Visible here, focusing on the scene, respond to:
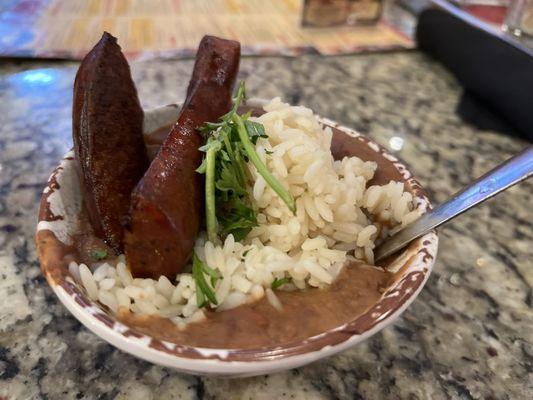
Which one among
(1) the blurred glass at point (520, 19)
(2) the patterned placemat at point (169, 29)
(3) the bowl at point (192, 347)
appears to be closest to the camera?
(3) the bowl at point (192, 347)

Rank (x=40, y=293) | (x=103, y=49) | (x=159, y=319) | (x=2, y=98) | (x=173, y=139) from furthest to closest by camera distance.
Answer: (x=2, y=98) < (x=40, y=293) < (x=103, y=49) < (x=173, y=139) < (x=159, y=319)

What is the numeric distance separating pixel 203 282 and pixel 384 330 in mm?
627

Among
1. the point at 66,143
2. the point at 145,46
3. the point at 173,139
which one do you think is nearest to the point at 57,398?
the point at 173,139

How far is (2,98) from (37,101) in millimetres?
→ 165

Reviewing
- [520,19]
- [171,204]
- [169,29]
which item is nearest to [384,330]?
[171,204]

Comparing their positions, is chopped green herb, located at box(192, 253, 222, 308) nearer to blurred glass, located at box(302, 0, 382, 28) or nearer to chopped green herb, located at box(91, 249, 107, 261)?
chopped green herb, located at box(91, 249, 107, 261)

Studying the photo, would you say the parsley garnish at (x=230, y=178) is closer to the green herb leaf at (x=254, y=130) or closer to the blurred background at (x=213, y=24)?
the green herb leaf at (x=254, y=130)

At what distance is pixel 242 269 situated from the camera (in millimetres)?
1074

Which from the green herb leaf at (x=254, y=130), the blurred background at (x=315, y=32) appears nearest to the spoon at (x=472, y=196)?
the green herb leaf at (x=254, y=130)

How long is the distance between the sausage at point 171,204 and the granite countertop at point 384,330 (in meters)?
0.34

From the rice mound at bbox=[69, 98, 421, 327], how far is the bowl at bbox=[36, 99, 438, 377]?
0.06 m

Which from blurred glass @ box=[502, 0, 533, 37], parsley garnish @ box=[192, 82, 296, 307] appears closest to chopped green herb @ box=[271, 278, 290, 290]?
parsley garnish @ box=[192, 82, 296, 307]

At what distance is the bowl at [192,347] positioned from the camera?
2.88 feet

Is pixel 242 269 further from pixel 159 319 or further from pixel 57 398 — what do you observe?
pixel 57 398
